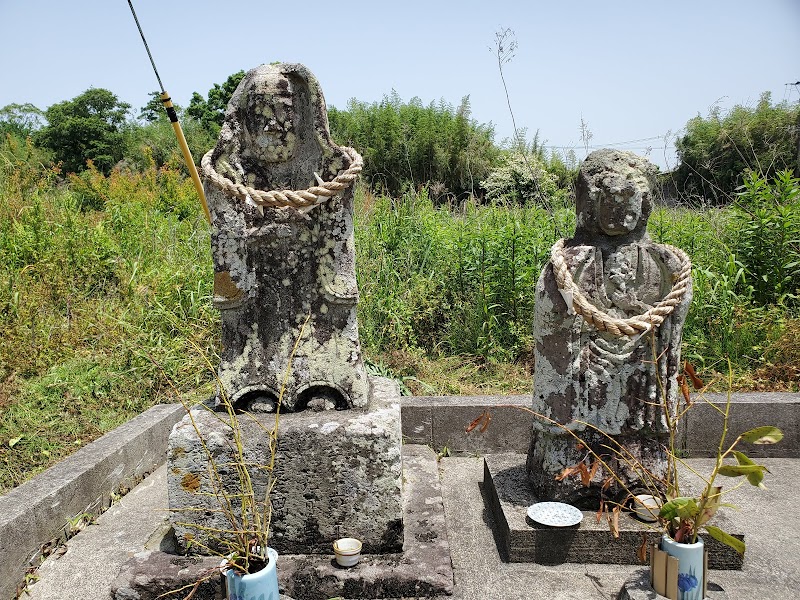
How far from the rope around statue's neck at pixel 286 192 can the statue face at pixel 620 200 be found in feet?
3.76

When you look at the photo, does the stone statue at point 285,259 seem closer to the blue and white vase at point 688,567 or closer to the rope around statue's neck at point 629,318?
the rope around statue's neck at point 629,318

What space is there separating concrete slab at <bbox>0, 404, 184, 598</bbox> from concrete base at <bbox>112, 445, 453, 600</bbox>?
0.62 meters

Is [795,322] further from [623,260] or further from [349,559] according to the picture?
[349,559]

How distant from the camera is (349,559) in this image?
256 cm

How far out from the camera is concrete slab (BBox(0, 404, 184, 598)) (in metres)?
2.77

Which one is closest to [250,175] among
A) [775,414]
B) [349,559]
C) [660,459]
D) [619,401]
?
[349,559]

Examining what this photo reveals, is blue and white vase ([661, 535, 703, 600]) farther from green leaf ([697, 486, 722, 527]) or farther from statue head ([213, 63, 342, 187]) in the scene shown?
statue head ([213, 63, 342, 187])

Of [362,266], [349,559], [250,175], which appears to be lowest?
[349,559]

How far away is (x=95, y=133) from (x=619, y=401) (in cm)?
2214

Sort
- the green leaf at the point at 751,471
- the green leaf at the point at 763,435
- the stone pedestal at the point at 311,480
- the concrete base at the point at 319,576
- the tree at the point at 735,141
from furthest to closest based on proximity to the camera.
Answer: the tree at the point at 735,141, the stone pedestal at the point at 311,480, the concrete base at the point at 319,576, the green leaf at the point at 763,435, the green leaf at the point at 751,471

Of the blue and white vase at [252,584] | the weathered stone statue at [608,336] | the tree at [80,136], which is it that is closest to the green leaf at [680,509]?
the weathered stone statue at [608,336]

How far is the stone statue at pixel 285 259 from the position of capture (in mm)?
2834

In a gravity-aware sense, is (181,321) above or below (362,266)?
below

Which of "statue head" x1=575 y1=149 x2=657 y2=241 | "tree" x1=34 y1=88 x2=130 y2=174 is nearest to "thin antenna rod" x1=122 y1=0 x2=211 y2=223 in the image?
"statue head" x1=575 y1=149 x2=657 y2=241
